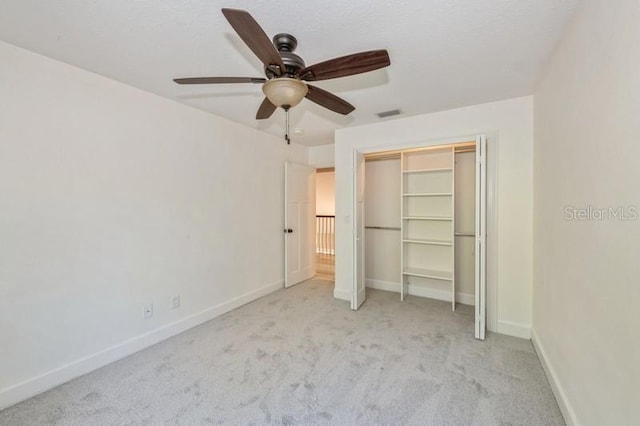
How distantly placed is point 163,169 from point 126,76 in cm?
Result: 85

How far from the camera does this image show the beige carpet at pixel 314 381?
1.75 metres

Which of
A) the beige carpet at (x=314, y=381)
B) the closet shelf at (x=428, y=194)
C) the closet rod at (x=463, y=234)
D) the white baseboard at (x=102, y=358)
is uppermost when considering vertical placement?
the closet shelf at (x=428, y=194)

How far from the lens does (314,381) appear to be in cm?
208

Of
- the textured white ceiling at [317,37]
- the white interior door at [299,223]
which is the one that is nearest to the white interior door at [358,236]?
the textured white ceiling at [317,37]

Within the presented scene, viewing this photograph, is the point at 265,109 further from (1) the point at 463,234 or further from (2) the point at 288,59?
(1) the point at 463,234

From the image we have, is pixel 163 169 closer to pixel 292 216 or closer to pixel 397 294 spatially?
pixel 292 216

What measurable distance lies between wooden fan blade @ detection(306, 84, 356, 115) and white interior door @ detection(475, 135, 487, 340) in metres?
1.51

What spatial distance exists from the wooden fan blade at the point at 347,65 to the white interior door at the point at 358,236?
190cm

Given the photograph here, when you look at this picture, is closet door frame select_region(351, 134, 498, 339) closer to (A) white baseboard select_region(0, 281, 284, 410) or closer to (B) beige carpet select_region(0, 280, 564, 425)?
(B) beige carpet select_region(0, 280, 564, 425)

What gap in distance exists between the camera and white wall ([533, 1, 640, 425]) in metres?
1.07

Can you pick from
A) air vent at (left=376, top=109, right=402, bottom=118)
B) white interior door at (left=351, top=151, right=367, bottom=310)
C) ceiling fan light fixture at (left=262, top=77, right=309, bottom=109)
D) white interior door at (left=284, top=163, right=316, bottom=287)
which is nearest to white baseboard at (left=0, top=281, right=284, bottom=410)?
white interior door at (left=284, top=163, right=316, bottom=287)

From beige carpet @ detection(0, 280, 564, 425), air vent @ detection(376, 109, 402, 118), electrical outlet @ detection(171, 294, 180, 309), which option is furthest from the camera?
air vent @ detection(376, 109, 402, 118)

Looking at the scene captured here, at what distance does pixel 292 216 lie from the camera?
4.45m

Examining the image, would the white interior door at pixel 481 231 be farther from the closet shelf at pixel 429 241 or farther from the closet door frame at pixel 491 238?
the closet shelf at pixel 429 241
